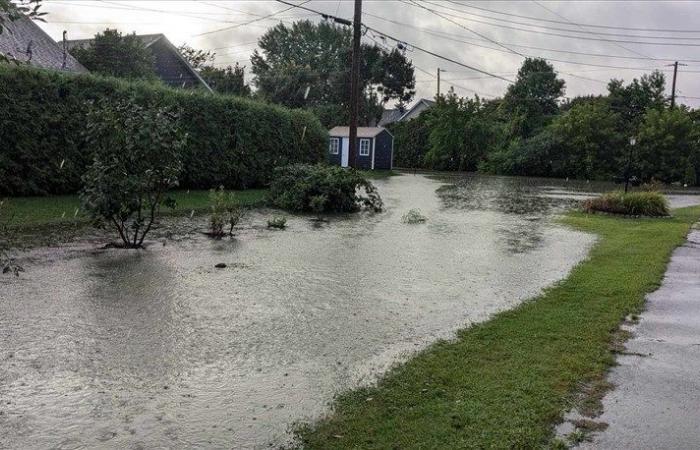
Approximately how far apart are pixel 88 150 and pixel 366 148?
2905 cm

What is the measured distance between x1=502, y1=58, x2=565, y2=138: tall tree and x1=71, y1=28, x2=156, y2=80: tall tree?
1229 inches

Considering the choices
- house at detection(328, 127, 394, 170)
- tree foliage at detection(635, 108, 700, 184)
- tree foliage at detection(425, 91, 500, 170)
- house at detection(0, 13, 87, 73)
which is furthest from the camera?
tree foliage at detection(425, 91, 500, 170)

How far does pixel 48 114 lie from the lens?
13.1 metres

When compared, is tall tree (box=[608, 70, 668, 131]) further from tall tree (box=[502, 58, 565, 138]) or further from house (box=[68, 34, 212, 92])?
house (box=[68, 34, 212, 92])

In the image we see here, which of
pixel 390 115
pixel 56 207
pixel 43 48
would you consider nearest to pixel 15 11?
pixel 56 207

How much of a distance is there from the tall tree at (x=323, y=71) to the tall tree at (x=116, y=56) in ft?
78.6

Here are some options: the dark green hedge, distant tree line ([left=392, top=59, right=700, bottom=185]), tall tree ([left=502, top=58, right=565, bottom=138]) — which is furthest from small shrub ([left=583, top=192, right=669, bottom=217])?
tall tree ([left=502, top=58, right=565, bottom=138])

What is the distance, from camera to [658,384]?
164 inches

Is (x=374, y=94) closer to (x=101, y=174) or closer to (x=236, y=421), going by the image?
(x=101, y=174)

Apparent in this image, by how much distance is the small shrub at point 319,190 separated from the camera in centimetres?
1441

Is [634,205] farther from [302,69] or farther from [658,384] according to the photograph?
[302,69]

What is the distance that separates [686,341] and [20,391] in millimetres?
5423

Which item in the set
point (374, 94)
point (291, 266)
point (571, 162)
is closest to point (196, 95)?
point (291, 266)

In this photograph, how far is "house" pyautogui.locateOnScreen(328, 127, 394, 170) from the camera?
1567 inches
